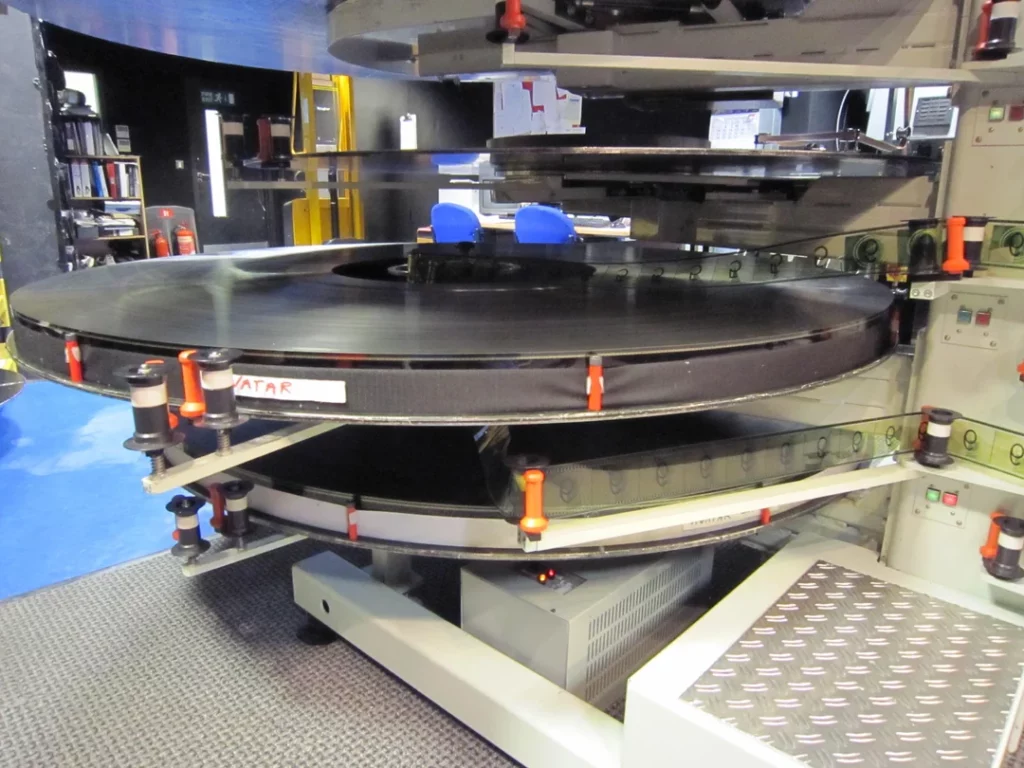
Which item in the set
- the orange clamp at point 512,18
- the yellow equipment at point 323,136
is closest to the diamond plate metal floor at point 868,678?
the orange clamp at point 512,18

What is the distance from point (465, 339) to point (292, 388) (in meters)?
0.26

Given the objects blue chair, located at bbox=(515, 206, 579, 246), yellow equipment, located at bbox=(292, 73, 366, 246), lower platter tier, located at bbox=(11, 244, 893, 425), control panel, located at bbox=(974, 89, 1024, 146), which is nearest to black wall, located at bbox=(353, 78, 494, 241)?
yellow equipment, located at bbox=(292, 73, 366, 246)

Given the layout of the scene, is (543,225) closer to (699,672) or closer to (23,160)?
(23,160)

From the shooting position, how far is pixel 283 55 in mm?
2268

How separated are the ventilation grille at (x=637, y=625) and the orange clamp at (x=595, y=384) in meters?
0.55

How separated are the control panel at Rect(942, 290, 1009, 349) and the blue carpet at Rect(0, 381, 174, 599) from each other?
226 cm

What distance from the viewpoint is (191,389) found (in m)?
0.97

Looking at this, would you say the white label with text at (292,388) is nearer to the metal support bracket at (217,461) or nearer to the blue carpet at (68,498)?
the metal support bracket at (217,461)

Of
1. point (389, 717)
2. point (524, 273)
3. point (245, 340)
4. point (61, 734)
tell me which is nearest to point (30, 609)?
point (61, 734)

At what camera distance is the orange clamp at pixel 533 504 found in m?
1.05

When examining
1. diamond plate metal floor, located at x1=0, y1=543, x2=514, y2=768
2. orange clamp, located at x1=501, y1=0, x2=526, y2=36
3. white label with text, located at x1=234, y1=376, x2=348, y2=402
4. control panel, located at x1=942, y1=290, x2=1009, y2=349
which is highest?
orange clamp, located at x1=501, y1=0, x2=526, y2=36

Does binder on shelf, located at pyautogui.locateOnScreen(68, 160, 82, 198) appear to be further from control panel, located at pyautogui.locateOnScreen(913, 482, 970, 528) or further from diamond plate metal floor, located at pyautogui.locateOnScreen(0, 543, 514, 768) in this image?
control panel, located at pyautogui.locateOnScreen(913, 482, 970, 528)

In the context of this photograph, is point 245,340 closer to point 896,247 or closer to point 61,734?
point 61,734

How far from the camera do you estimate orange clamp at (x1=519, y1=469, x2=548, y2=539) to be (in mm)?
1052
